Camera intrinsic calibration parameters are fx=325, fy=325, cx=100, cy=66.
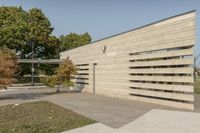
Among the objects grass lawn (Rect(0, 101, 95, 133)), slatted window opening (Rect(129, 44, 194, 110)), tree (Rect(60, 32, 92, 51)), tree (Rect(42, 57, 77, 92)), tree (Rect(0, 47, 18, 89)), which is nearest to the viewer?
grass lawn (Rect(0, 101, 95, 133))

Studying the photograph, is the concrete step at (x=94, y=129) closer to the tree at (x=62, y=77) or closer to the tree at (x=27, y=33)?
the tree at (x=62, y=77)

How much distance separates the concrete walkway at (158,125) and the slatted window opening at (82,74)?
14.5m

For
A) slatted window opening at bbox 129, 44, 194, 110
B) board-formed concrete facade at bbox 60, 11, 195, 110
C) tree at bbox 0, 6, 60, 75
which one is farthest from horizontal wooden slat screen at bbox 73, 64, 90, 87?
tree at bbox 0, 6, 60, 75

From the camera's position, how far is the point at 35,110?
1376cm

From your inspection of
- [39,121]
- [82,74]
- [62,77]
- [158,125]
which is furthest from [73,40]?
[158,125]

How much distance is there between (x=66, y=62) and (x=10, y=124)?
14287 mm

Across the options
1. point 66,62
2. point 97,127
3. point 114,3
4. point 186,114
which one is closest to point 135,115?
point 186,114

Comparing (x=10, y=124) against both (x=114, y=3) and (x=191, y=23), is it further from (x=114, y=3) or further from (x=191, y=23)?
(x=114, y=3)

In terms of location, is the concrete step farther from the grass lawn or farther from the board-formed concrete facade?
the board-formed concrete facade

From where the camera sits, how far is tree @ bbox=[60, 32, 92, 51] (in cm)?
5500

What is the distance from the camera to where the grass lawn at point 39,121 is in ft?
31.2

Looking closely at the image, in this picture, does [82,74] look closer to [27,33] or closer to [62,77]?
[62,77]

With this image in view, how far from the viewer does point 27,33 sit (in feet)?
128

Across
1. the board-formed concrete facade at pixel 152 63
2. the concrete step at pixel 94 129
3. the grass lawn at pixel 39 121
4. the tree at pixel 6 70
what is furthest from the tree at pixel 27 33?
the concrete step at pixel 94 129
